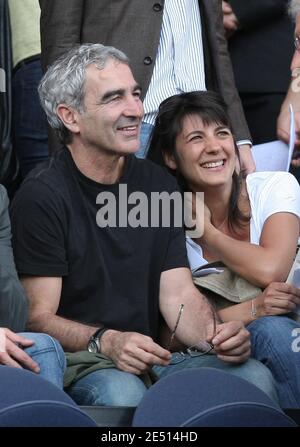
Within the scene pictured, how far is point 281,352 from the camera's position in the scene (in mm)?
3877

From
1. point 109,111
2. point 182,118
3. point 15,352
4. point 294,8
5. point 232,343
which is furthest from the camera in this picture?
point 294,8

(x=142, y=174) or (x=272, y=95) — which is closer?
(x=142, y=174)

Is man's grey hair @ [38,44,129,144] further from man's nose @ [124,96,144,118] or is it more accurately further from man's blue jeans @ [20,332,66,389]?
man's blue jeans @ [20,332,66,389]

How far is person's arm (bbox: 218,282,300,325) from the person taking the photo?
13.4 feet

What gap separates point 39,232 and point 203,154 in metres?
0.75

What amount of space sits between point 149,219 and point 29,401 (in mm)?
1483

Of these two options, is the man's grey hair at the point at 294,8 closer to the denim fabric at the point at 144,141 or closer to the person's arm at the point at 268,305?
the denim fabric at the point at 144,141

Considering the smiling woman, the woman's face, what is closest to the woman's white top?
the smiling woman

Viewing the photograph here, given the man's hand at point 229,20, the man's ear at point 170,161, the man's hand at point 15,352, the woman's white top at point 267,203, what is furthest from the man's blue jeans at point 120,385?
the man's hand at point 229,20

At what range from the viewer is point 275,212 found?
14.2 feet

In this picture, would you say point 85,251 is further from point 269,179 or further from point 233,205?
point 269,179

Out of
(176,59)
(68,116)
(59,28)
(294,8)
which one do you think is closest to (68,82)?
(68,116)
